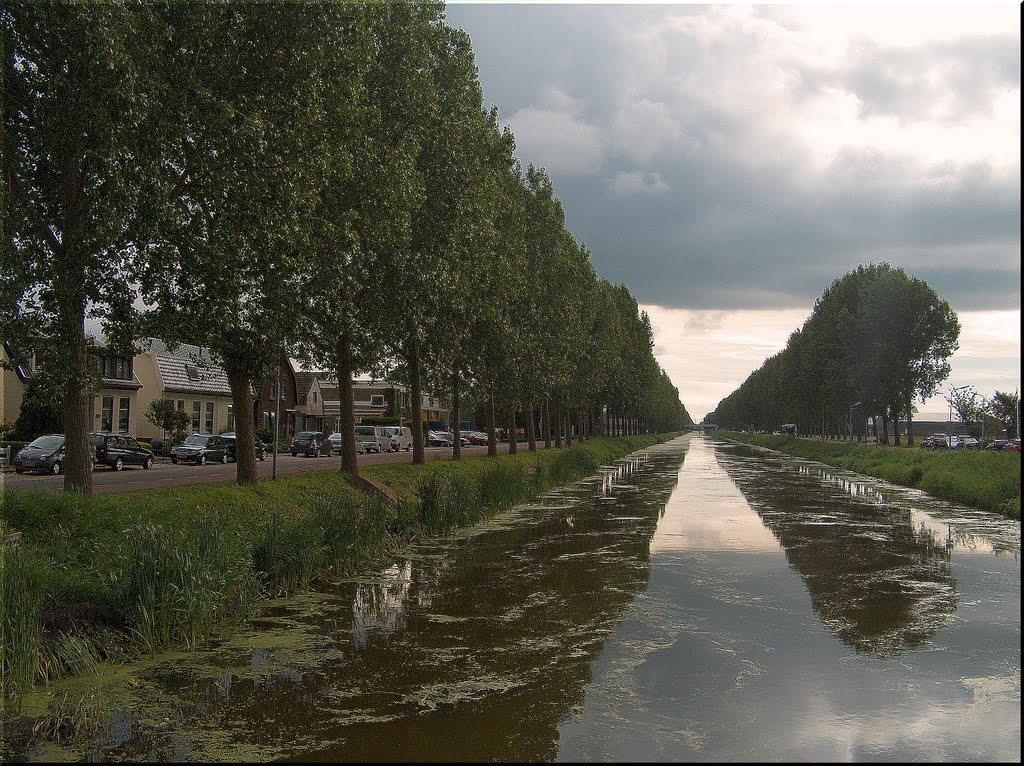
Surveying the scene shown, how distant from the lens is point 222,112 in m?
12.9

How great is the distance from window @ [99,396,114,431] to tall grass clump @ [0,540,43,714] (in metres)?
43.4

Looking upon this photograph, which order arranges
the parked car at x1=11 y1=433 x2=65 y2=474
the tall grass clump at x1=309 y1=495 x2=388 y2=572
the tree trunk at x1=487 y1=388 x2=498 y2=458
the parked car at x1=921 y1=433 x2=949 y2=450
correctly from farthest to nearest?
the parked car at x1=921 y1=433 x2=949 y2=450 → the tree trunk at x1=487 y1=388 x2=498 y2=458 → the parked car at x1=11 y1=433 x2=65 y2=474 → the tall grass clump at x1=309 y1=495 x2=388 y2=572

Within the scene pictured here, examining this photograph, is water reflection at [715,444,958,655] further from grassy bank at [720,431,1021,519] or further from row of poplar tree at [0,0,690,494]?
row of poplar tree at [0,0,690,494]

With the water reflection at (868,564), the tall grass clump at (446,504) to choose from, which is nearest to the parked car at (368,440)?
the water reflection at (868,564)


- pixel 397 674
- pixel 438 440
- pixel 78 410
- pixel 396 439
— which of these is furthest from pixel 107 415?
pixel 397 674

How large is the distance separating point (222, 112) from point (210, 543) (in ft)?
21.5

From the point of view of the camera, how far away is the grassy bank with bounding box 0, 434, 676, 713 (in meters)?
8.30

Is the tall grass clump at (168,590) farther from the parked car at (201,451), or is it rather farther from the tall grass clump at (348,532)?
the parked car at (201,451)

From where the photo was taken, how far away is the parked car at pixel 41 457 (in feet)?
101

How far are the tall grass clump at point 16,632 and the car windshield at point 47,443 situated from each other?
2619 cm

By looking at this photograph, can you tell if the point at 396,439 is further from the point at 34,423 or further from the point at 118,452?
the point at 118,452

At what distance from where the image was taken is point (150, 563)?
9.48 metres

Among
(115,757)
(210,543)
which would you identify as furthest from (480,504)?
(115,757)

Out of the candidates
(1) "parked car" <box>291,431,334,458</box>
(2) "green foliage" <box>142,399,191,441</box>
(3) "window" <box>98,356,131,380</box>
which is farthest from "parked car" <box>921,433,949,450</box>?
(3) "window" <box>98,356,131,380</box>
